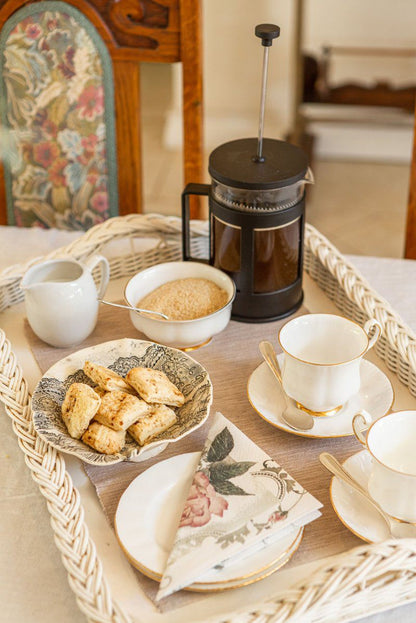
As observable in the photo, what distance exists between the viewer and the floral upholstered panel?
57.0 inches

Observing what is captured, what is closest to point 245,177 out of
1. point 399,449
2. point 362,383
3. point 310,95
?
point 362,383

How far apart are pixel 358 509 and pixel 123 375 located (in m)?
0.34

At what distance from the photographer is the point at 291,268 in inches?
44.2

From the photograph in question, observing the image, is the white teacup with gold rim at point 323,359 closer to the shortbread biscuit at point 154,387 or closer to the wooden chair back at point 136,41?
the shortbread biscuit at point 154,387

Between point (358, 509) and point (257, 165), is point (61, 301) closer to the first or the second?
point (257, 165)

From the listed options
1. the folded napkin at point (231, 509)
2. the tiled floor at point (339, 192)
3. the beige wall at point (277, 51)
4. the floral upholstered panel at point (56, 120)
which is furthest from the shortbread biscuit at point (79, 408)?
the beige wall at point (277, 51)

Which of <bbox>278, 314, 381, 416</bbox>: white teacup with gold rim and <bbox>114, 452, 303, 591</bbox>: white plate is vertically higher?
<bbox>278, 314, 381, 416</bbox>: white teacup with gold rim

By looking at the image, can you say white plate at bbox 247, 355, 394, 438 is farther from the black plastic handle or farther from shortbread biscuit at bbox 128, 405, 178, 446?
the black plastic handle

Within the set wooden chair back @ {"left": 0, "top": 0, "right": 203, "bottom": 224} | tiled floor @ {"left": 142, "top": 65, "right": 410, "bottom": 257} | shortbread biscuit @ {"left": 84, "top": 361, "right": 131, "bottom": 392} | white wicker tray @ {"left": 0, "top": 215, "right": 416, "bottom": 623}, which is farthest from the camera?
tiled floor @ {"left": 142, "top": 65, "right": 410, "bottom": 257}

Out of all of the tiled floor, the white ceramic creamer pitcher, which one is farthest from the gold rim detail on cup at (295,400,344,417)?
the tiled floor

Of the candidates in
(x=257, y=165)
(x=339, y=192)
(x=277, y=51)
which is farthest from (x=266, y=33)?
(x=277, y=51)

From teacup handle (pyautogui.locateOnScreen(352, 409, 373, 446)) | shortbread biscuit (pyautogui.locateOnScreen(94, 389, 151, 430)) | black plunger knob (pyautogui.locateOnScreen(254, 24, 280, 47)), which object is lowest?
shortbread biscuit (pyautogui.locateOnScreen(94, 389, 151, 430))

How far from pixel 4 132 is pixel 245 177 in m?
0.71

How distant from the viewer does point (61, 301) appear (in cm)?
104
